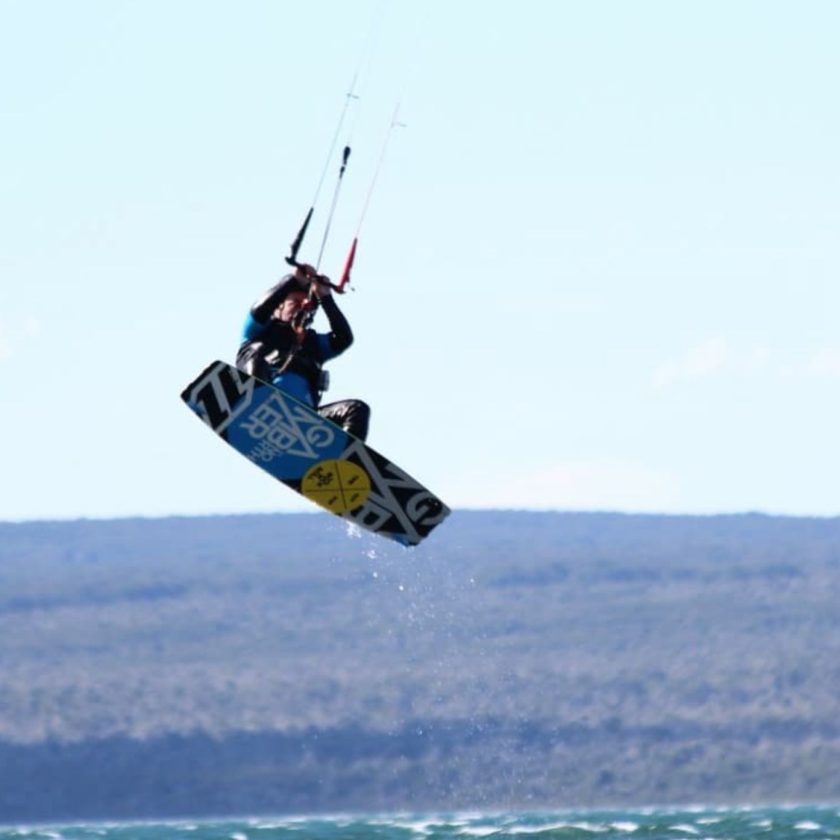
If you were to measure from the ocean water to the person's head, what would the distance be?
1905 inches

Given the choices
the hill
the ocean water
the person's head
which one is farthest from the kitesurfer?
the hill

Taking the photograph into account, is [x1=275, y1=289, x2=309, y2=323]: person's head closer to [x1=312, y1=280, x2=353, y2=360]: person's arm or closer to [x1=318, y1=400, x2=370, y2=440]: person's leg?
[x1=312, y1=280, x2=353, y2=360]: person's arm

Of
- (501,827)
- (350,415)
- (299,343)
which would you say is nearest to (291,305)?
(299,343)

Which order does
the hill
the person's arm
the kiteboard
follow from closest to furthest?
the person's arm
the kiteboard
the hill

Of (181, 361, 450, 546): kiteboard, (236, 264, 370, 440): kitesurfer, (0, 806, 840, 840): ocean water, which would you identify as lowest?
(0, 806, 840, 840): ocean water

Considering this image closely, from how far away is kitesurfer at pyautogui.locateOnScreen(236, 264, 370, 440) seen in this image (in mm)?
37125

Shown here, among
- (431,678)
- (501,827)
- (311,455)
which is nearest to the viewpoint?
(311,455)

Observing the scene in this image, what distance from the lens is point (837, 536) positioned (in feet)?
631

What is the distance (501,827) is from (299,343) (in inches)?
2739

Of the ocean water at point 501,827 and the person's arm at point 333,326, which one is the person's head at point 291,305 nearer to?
the person's arm at point 333,326

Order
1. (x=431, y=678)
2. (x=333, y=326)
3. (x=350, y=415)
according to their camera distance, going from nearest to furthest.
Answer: (x=333, y=326) → (x=350, y=415) → (x=431, y=678)

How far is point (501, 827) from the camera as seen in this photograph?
106 m

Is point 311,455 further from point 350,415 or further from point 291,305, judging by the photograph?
point 291,305

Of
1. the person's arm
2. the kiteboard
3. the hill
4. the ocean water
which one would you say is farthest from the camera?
the hill
